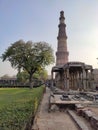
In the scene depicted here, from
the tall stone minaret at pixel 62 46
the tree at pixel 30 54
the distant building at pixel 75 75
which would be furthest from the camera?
the tall stone minaret at pixel 62 46

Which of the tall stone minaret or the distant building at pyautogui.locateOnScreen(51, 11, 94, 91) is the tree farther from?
the tall stone minaret

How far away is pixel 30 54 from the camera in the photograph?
43500mm

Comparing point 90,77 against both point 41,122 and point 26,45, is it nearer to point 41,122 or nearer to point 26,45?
point 41,122

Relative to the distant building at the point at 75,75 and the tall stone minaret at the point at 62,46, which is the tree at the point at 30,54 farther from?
the tall stone minaret at the point at 62,46

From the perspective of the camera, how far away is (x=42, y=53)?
42.9 m

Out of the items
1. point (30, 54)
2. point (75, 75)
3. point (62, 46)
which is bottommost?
point (75, 75)

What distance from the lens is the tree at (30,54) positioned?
42.9 m

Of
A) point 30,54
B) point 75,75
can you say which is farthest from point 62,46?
point 75,75

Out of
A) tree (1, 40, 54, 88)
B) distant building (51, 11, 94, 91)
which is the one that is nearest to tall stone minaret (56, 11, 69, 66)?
tree (1, 40, 54, 88)

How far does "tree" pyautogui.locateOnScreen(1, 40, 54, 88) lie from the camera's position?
42938mm

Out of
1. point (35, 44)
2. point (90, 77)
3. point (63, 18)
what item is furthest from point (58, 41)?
point (90, 77)

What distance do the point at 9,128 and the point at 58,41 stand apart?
5903 centimetres

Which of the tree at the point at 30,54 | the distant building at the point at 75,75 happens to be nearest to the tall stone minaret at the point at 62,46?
the tree at the point at 30,54

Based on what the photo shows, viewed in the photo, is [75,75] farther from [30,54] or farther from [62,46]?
[62,46]
